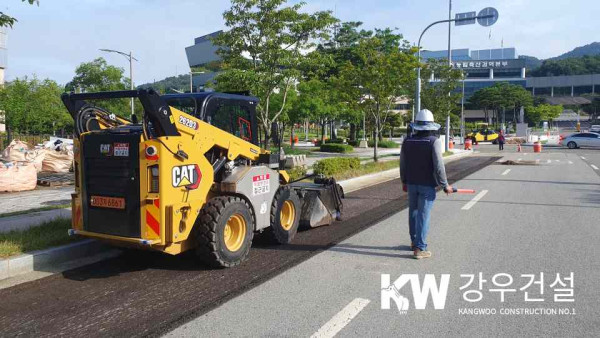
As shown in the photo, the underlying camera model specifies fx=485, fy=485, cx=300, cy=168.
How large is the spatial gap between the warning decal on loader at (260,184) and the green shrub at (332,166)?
8.15 metres

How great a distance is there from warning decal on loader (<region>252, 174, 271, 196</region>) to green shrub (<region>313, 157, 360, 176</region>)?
8149 mm

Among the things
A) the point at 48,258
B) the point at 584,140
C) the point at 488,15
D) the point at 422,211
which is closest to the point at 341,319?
the point at 422,211

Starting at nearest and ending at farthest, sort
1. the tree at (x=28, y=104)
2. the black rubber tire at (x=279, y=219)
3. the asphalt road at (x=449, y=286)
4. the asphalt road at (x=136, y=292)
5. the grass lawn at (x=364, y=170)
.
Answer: the asphalt road at (x=449, y=286) < the asphalt road at (x=136, y=292) < the black rubber tire at (x=279, y=219) < the grass lawn at (x=364, y=170) < the tree at (x=28, y=104)

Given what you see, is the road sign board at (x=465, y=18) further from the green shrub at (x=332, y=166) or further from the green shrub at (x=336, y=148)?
the green shrub at (x=336, y=148)

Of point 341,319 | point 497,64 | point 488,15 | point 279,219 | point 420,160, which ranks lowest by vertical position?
point 341,319

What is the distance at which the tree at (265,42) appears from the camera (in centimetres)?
1467

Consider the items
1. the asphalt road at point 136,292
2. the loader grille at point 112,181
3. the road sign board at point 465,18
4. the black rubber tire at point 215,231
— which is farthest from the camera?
the road sign board at point 465,18

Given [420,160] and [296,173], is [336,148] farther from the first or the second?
[420,160]

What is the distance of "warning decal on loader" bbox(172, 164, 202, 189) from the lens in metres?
5.45

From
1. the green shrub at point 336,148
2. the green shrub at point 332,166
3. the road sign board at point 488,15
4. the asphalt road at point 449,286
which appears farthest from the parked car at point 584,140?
the asphalt road at point 449,286

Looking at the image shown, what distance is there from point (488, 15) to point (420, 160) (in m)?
17.7

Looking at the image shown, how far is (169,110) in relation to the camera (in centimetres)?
536

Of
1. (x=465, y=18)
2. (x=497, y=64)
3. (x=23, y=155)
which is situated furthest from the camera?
(x=497, y=64)

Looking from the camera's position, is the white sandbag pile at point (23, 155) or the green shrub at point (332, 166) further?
the white sandbag pile at point (23, 155)
